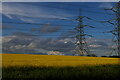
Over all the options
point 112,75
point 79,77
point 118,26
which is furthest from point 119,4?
point 79,77

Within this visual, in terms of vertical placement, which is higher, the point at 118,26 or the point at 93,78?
the point at 118,26

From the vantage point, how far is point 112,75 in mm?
13820

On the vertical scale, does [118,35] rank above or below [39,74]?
above

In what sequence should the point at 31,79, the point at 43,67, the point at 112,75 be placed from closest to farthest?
the point at 31,79
the point at 112,75
the point at 43,67

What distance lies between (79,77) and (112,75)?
3003 millimetres

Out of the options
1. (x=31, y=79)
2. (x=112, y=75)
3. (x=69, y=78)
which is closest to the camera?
(x=31, y=79)

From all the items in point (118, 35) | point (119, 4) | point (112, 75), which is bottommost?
point (112, 75)

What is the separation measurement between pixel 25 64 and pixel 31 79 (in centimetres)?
388

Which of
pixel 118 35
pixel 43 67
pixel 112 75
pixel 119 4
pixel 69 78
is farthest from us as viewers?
pixel 119 4

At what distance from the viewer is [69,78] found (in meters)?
12.0

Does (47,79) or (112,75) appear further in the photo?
(112,75)

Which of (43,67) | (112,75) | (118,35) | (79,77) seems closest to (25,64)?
(43,67)

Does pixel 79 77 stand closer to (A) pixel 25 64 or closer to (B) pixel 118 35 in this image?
(A) pixel 25 64

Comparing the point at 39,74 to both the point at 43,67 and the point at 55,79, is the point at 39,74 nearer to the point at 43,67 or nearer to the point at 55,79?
the point at 55,79
